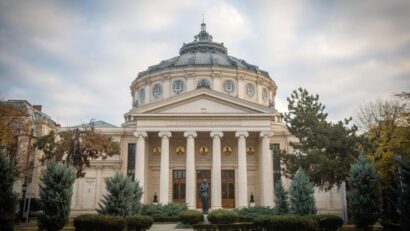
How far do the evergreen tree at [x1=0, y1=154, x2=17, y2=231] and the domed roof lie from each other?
1644 inches

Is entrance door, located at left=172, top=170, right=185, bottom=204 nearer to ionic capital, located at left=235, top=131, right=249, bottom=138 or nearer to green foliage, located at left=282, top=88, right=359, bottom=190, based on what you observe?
ionic capital, located at left=235, top=131, right=249, bottom=138

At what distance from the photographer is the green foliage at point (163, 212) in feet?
124

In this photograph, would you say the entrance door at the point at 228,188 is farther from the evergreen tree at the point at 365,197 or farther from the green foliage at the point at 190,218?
the evergreen tree at the point at 365,197

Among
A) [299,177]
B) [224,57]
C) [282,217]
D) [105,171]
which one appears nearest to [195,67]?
[224,57]

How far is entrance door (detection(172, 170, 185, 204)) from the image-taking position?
52.9 m

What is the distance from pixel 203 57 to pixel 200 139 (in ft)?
55.1

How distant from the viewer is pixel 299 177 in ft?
92.3

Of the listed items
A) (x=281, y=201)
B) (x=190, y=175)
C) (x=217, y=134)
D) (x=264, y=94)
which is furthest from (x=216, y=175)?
(x=264, y=94)

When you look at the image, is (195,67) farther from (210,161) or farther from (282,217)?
(282,217)

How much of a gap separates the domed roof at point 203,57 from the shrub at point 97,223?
138ft

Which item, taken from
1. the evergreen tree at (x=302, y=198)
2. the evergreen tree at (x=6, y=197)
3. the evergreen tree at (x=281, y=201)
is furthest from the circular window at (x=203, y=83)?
the evergreen tree at (x=6, y=197)

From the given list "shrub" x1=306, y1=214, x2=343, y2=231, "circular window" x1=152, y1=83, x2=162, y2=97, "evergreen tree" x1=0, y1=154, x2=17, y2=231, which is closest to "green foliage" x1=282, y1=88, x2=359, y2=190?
"shrub" x1=306, y1=214, x2=343, y2=231

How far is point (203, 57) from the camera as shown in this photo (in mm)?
65438

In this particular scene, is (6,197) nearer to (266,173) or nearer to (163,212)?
(163,212)
